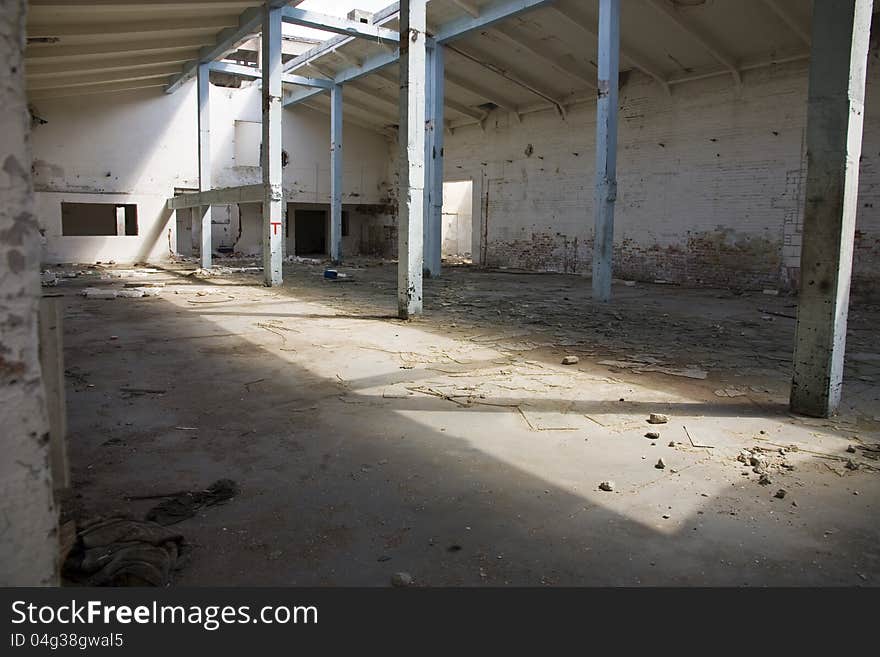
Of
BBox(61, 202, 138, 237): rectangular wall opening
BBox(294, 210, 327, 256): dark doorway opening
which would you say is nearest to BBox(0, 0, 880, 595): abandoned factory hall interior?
BBox(294, 210, 327, 256): dark doorway opening

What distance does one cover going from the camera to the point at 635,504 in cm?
351

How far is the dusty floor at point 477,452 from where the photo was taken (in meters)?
2.93

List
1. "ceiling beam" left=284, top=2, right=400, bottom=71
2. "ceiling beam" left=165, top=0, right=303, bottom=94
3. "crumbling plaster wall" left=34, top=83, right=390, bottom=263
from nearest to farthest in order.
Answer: "ceiling beam" left=165, top=0, right=303, bottom=94, "ceiling beam" left=284, top=2, right=400, bottom=71, "crumbling plaster wall" left=34, top=83, right=390, bottom=263

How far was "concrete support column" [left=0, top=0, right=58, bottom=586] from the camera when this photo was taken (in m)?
1.67

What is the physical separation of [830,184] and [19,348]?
16.7 feet

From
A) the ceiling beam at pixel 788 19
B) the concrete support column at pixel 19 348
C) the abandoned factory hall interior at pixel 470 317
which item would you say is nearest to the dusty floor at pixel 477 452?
the abandoned factory hall interior at pixel 470 317

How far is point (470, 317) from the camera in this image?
10227 millimetres

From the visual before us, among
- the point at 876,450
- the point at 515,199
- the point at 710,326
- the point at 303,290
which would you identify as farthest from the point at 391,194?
the point at 876,450

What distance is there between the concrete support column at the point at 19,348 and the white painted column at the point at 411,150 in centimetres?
828

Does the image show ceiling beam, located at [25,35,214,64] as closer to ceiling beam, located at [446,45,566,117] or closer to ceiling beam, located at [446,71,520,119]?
ceiling beam, located at [446,45,566,117]

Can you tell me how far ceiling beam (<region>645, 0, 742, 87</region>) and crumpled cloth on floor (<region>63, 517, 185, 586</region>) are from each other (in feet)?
44.5

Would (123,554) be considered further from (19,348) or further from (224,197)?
(224,197)

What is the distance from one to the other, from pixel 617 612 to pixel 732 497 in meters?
1.48

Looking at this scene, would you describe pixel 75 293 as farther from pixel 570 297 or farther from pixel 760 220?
pixel 760 220
